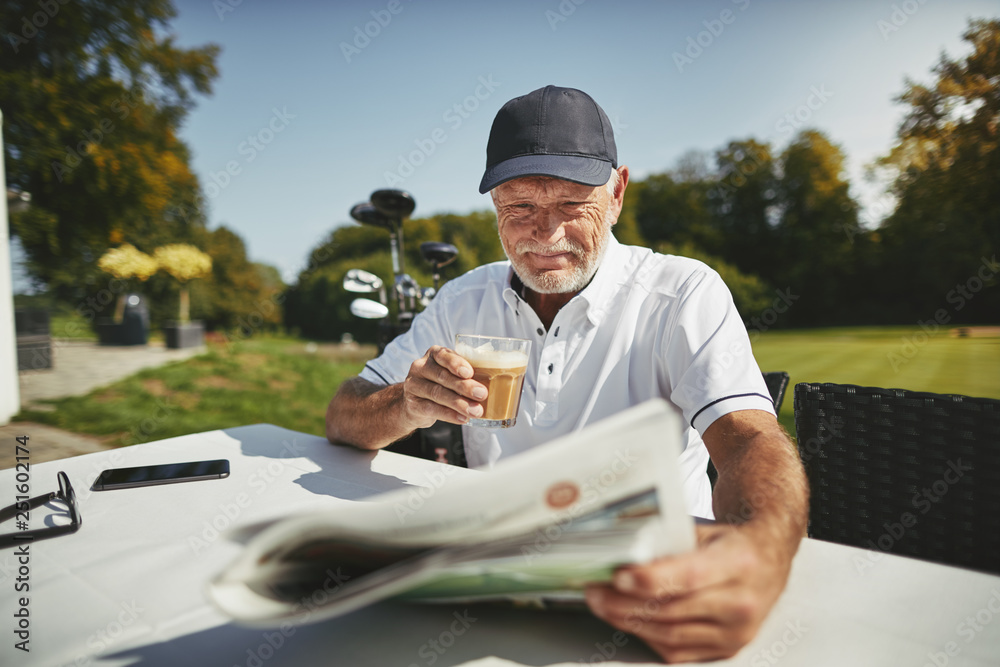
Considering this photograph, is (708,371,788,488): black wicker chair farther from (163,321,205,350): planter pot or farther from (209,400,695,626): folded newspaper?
(163,321,205,350): planter pot

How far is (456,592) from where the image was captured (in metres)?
0.63

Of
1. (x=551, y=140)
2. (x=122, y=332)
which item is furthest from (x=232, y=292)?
(x=551, y=140)

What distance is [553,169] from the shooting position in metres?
1.65

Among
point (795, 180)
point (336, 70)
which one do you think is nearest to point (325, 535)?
point (336, 70)

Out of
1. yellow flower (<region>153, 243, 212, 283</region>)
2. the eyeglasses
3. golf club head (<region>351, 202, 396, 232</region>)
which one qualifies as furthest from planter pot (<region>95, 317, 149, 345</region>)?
the eyeglasses

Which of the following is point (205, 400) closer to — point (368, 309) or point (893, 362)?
point (368, 309)

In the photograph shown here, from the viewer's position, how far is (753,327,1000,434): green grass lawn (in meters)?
9.12

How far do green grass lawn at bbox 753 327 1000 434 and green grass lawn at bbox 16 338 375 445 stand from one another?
21.8ft

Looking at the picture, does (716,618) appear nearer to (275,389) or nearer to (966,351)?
(275,389)

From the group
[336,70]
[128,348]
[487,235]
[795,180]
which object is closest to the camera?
[336,70]

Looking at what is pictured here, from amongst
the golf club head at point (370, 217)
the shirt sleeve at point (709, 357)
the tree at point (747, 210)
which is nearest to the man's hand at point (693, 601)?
the shirt sleeve at point (709, 357)

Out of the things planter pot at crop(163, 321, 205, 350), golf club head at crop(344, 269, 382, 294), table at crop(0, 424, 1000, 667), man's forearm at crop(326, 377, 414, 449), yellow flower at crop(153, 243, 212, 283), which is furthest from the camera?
planter pot at crop(163, 321, 205, 350)

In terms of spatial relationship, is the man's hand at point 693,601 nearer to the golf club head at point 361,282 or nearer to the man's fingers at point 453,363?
the man's fingers at point 453,363

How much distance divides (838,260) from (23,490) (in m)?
27.1
